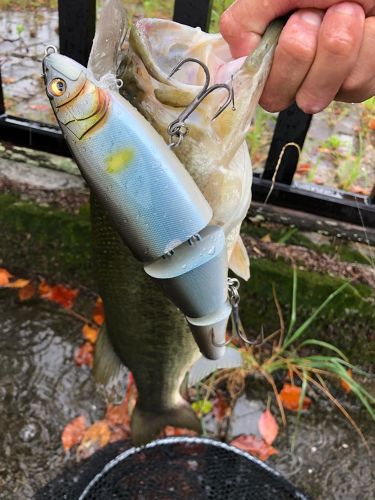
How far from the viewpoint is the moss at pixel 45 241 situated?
2762 millimetres

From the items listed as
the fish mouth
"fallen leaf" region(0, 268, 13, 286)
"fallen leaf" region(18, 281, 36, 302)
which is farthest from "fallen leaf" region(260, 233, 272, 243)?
the fish mouth

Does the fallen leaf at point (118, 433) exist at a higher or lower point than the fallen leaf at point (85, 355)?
lower

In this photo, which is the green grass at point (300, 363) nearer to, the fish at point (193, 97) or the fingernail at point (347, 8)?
the fish at point (193, 97)

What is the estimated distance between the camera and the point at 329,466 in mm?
2375

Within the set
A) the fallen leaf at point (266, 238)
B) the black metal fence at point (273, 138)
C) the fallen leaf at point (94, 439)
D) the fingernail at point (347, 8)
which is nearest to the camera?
the fingernail at point (347, 8)

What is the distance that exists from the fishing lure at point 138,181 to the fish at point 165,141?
0.03 m

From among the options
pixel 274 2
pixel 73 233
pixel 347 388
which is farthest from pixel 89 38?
pixel 347 388

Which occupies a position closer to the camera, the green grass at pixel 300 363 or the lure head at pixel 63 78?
the lure head at pixel 63 78

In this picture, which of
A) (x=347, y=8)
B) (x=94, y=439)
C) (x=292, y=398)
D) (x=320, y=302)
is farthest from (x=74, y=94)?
(x=292, y=398)

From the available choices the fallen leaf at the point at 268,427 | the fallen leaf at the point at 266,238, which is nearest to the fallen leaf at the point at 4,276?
the fallen leaf at the point at 266,238

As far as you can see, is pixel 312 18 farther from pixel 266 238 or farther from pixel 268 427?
pixel 268 427

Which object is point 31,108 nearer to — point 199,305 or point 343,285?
point 343,285

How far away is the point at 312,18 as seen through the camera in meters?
1.03

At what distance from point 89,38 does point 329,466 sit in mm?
2131
